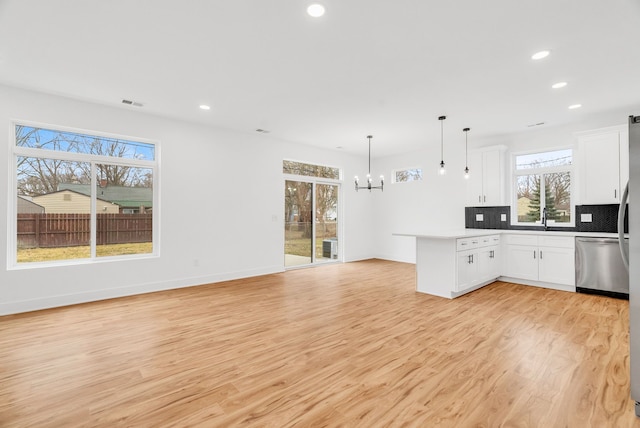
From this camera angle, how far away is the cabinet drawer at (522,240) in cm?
518

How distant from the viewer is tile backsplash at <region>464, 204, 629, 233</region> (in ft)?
16.3

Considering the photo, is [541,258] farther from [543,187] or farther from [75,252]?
[75,252]

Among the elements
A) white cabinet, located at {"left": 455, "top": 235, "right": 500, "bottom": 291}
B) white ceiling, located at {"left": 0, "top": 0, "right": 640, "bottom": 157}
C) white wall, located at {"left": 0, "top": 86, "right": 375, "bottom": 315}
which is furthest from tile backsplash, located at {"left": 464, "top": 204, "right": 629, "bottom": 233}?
white wall, located at {"left": 0, "top": 86, "right": 375, "bottom": 315}

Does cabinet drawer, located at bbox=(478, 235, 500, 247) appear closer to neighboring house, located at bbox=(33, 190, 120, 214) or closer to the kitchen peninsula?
the kitchen peninsula

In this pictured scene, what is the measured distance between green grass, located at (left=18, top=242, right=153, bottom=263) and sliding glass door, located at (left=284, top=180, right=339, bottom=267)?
281 cm

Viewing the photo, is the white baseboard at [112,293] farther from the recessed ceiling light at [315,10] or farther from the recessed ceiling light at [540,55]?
the recessed ceiling light at [540,55]

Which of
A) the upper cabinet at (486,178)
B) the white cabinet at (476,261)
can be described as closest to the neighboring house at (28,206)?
the white cabinet at (476,261)

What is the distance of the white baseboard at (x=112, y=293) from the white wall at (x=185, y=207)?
12mm

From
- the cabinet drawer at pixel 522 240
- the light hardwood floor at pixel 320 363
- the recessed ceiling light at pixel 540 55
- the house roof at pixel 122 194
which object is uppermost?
the recessed ceiling light at pixel 540 55

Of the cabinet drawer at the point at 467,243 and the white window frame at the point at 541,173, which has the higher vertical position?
the white window frame at the point at 541,173

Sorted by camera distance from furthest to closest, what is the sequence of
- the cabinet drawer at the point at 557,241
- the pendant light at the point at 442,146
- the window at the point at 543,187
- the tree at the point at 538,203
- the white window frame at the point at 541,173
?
the tree at the point at 538,203 → the window at the point at 543,187 → the white window frame at the point at 541,173 → the pendant light at the point at 442,146 → the cabinet drawer at the point at 557,241

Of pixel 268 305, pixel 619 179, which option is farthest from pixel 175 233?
pixel 619 179

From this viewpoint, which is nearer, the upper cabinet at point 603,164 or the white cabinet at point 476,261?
the white cabinet at point 476,261

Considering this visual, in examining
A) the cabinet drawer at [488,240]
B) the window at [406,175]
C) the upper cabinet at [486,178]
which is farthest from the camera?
the window at [406,175]
